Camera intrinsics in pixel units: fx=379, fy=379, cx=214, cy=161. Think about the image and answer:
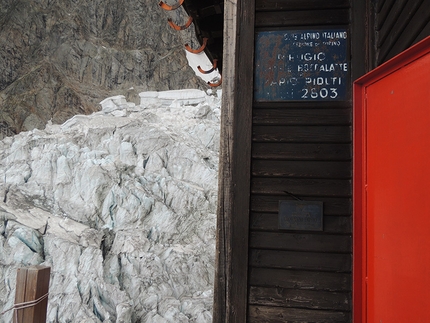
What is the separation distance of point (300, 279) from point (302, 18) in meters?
1.46

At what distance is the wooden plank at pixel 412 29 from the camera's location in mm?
1540

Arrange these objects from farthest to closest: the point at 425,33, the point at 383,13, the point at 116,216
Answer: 1. the point at 116,216
2. the point at 383,13
3. the point at 425,33

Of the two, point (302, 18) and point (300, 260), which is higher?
point (302, 18)

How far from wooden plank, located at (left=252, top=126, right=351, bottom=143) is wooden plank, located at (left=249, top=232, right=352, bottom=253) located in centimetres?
52

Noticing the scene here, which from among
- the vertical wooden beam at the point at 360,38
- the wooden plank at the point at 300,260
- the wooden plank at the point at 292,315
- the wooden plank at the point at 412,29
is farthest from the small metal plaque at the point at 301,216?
the wooden plank at the point at 412,29

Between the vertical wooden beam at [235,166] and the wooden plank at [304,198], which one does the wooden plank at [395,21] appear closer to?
the vertical wooden beam at [235,166]

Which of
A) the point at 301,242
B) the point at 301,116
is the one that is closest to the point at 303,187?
the point at 301,242

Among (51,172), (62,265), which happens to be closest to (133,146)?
(51,172)

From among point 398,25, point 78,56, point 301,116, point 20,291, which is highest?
point 78,56

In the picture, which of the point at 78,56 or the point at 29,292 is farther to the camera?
the point at 78,56

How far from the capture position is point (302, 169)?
209 centimetres

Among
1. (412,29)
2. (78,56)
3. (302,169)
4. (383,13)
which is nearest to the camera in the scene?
(412,29)

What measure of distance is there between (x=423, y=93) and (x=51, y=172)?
A: 49.3ft

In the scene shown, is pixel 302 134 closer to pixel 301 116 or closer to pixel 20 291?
pixel 301 116
